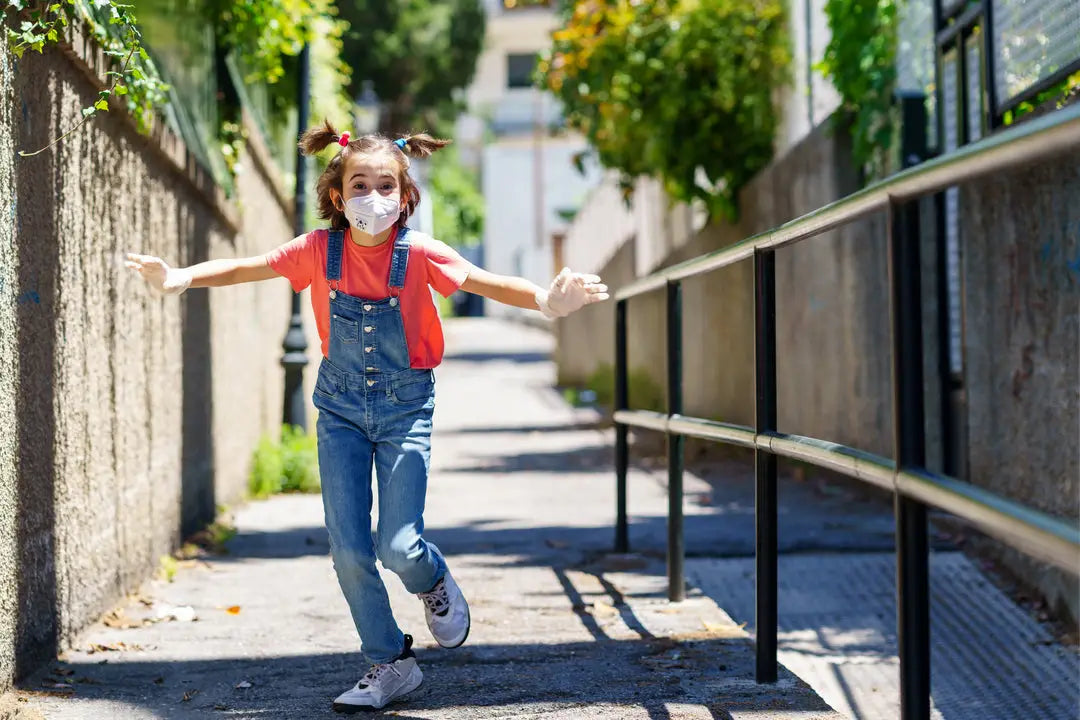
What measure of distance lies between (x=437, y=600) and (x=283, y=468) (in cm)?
497

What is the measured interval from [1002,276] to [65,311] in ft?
11.4

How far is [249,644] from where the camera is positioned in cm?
422

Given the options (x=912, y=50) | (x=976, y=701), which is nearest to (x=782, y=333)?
(x=912, y=50)

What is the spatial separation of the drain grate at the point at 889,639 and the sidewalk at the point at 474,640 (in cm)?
49

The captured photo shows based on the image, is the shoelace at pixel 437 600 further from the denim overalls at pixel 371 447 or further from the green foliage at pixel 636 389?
the green foliage at pixel 636 389

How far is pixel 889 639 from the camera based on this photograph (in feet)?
16.6

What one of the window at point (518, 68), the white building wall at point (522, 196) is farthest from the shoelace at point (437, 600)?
the window at point (518, 68)

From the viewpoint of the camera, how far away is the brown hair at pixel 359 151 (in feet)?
11.5

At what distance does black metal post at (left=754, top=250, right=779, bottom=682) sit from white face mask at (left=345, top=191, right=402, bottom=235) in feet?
3.11

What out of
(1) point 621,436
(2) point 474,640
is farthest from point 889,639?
(2) point 474,640

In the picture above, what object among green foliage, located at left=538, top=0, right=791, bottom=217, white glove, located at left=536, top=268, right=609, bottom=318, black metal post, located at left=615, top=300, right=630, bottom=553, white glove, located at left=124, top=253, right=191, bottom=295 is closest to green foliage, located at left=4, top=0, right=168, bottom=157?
white glove, located at left=124, top=253, right=191, bottom=295

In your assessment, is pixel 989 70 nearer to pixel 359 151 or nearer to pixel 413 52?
pixel 359 151

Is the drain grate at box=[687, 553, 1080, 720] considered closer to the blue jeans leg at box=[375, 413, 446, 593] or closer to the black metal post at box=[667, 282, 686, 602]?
the black metal post at box=[667, 282, 686, 602]

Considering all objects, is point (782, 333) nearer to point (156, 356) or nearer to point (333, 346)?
point (156, 356)
